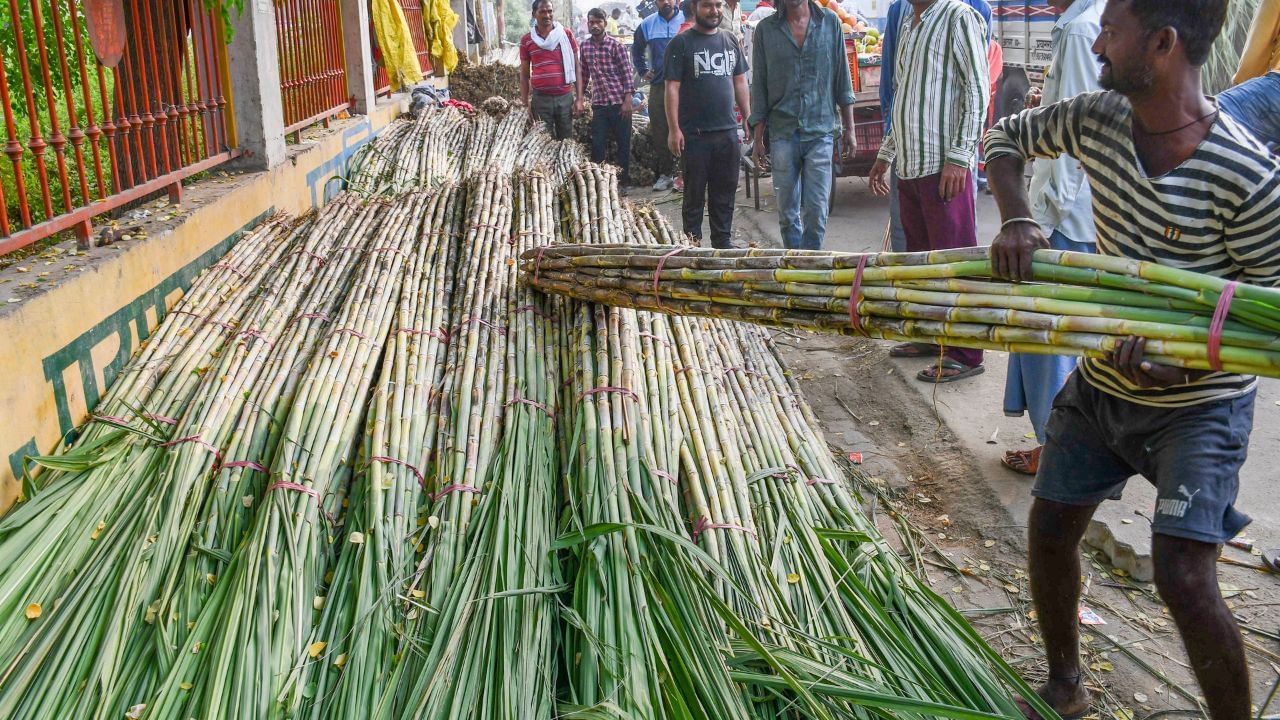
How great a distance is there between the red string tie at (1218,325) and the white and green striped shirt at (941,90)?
2.56m

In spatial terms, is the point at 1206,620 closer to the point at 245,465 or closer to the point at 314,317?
the point at 245,465

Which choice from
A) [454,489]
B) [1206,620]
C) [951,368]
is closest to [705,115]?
[951,368]

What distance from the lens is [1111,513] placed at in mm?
3178

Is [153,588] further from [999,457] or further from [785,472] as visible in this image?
[999,457]

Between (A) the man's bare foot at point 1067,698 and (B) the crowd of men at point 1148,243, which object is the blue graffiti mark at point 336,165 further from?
(A) the man's bare foot at point 1067,698

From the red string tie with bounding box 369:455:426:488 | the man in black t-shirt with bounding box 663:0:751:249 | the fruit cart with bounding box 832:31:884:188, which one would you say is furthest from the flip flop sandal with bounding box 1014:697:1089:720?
the fruit cart with bounding box 832:31:884:188

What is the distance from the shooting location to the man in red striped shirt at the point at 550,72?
896cm

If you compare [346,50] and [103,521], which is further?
[346,50]

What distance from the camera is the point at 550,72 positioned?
902cm

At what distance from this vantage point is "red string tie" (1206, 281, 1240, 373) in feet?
5.40

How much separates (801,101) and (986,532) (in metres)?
2.96

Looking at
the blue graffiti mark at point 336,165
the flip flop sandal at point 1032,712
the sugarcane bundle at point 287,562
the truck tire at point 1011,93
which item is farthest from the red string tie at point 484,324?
the truck tire at point 1011,93

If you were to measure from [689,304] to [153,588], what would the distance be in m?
1.59

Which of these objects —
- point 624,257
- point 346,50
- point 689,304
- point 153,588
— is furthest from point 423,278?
point 346,50
